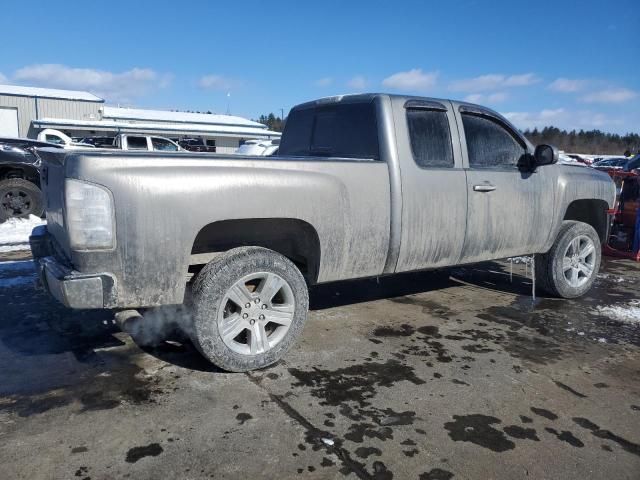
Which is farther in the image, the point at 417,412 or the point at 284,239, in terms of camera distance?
the point at 284,239

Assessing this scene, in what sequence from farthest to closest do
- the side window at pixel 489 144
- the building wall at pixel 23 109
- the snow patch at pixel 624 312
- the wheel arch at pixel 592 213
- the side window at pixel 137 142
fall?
the building wall at pixel 23 109
the side window at pixel 137 142
the wheel arch at pixel 592 213
the snow patch at pixel 624 312
the side window at pixel 489 144

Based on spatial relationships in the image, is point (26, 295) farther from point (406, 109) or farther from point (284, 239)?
point (406, 109)

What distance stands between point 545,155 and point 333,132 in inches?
79.2

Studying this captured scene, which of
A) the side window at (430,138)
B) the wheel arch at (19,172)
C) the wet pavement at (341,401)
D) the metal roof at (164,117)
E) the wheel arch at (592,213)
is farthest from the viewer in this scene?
the metal roof at (164,117)

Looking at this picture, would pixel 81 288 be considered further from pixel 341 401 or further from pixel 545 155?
pixel 545 155

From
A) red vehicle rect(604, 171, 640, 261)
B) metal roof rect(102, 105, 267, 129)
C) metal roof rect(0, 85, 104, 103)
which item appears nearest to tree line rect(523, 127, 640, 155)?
metal roof rect(102, 105, 267, 129)

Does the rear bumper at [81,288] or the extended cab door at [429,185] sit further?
the extended cab door at [429,185]

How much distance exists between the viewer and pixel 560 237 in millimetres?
5383

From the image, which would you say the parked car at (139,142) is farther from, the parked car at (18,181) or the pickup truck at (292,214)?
the pickup truck at (292,214)

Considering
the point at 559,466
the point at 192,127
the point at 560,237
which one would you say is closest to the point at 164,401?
the point at 559,466

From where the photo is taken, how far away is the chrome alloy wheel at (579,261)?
5.51 meters

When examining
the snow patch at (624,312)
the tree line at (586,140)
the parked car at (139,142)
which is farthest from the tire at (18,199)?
the tree line at (586,140)

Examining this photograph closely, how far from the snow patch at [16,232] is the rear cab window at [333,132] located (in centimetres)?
431

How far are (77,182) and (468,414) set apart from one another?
2.63 m
